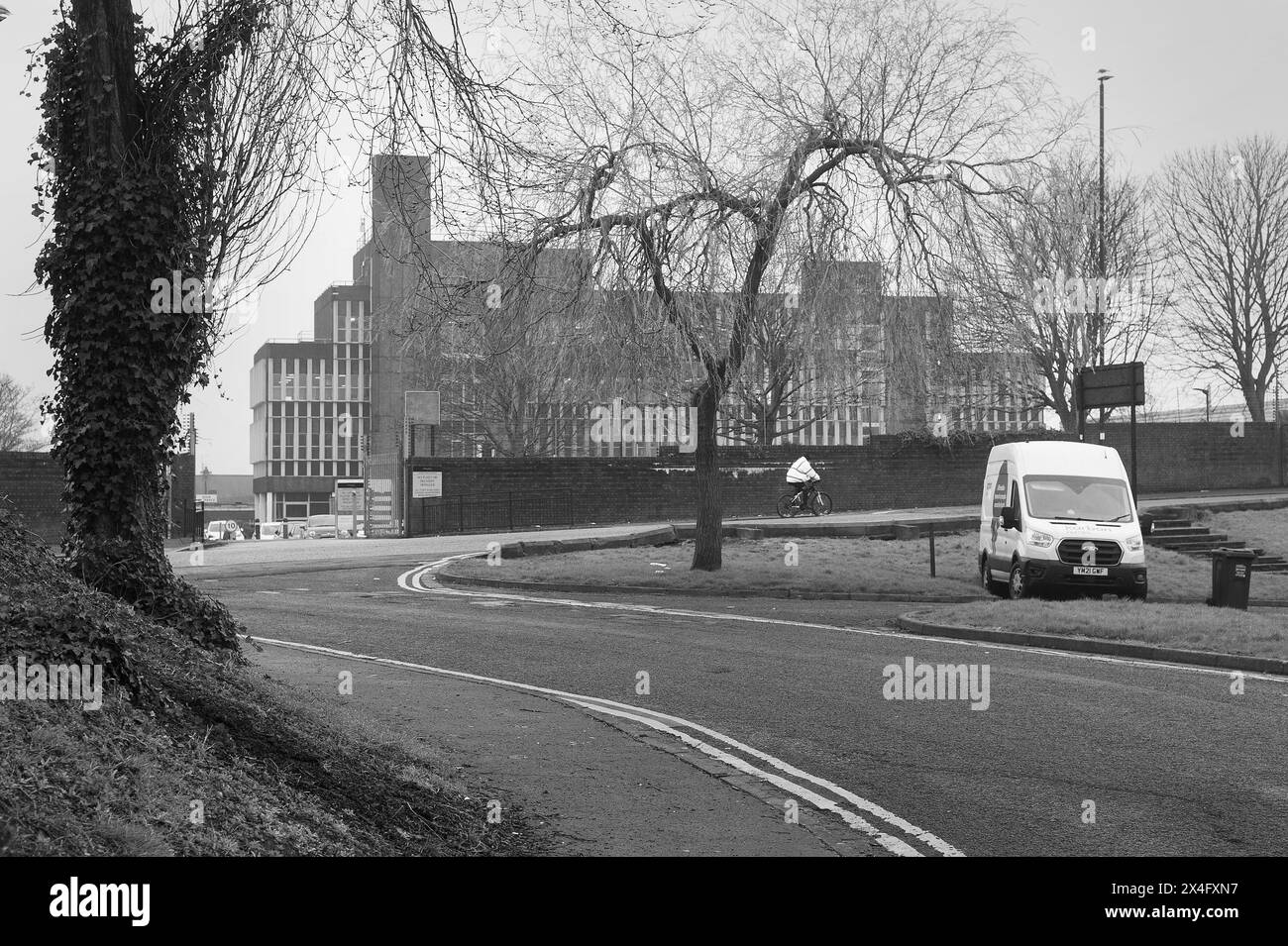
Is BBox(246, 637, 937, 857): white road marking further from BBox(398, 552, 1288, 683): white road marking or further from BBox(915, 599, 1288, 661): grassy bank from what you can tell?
BBox(915, 599, 1288, 661): grassy bank

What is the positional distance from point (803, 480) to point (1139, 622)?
77.4ft

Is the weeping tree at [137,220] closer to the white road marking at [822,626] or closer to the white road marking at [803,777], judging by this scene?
the white road marking at [803,777]

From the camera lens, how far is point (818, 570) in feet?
78.0

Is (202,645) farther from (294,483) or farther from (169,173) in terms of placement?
(294,483)

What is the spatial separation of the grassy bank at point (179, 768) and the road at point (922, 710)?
2470mm

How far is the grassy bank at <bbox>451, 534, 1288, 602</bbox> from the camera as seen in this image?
72.8 feet

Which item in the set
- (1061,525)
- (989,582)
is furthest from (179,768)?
(989,582)

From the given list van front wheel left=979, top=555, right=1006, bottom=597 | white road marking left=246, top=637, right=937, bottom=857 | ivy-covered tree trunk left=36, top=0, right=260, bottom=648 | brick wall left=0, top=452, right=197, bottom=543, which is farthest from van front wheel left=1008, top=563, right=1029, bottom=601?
brick wall left=0, top=452, right=197, bottom=543

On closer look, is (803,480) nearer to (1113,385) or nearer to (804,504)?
(804,504)

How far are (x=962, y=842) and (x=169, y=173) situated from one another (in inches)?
297

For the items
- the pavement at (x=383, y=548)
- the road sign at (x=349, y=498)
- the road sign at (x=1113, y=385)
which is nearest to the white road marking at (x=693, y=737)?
the pavement at (x=383, y=548)

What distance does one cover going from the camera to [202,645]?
974cm
